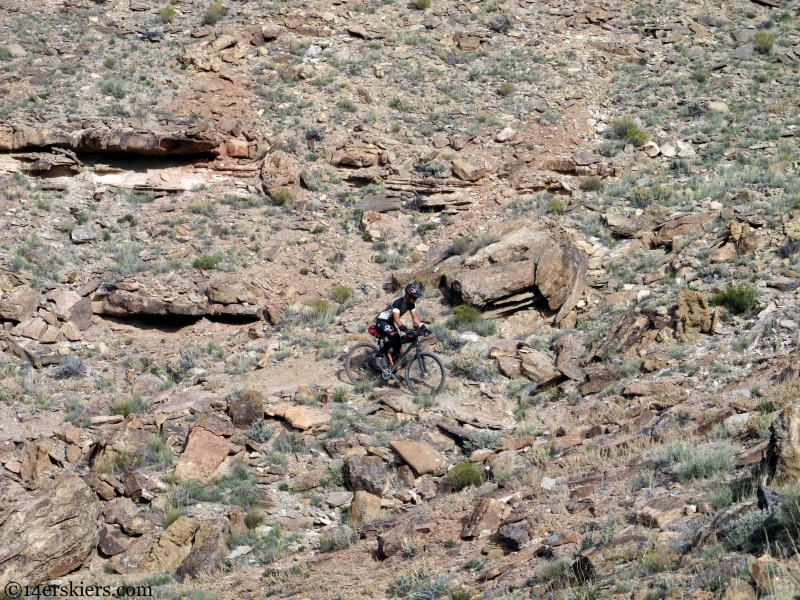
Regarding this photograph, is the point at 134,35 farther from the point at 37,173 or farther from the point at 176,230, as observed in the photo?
the point at 176,230

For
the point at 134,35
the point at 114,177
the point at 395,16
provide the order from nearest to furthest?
1. the point at 114,177
2. the point at 134,35
3. the point at 395,16

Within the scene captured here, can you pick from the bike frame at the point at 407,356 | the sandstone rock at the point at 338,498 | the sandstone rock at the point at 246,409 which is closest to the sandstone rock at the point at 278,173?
the bike frame at the point at 407,356

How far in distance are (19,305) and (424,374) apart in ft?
28.5

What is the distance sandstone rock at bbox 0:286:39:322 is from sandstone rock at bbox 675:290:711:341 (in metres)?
12.7

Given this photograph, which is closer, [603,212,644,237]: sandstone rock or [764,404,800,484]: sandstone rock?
[764,404,800,484]: sandstone rock

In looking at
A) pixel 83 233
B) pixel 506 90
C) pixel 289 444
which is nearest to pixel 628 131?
pixel 506 90

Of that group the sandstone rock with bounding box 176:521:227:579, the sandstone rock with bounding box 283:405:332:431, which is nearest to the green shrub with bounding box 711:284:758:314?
the sandstone rock with bounding box 283:405:332:431

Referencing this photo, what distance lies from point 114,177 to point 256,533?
13.6m

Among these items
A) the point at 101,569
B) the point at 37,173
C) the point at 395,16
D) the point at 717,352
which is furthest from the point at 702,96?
the point at 101,569

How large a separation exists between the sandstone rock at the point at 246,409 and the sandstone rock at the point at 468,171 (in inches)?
410

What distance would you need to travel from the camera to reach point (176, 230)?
64.5 ft

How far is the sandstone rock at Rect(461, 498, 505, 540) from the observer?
869 cm

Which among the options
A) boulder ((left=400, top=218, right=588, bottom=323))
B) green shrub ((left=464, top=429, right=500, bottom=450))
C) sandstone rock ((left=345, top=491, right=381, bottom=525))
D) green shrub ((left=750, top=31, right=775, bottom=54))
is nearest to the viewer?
sandstone rock ((left=345, top=491, right=381, bottom=525))

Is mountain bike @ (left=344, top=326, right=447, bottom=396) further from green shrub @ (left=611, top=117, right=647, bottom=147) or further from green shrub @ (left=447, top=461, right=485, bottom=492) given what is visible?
green shrub @ (left=611, top=117, right=647, bottom=147)
